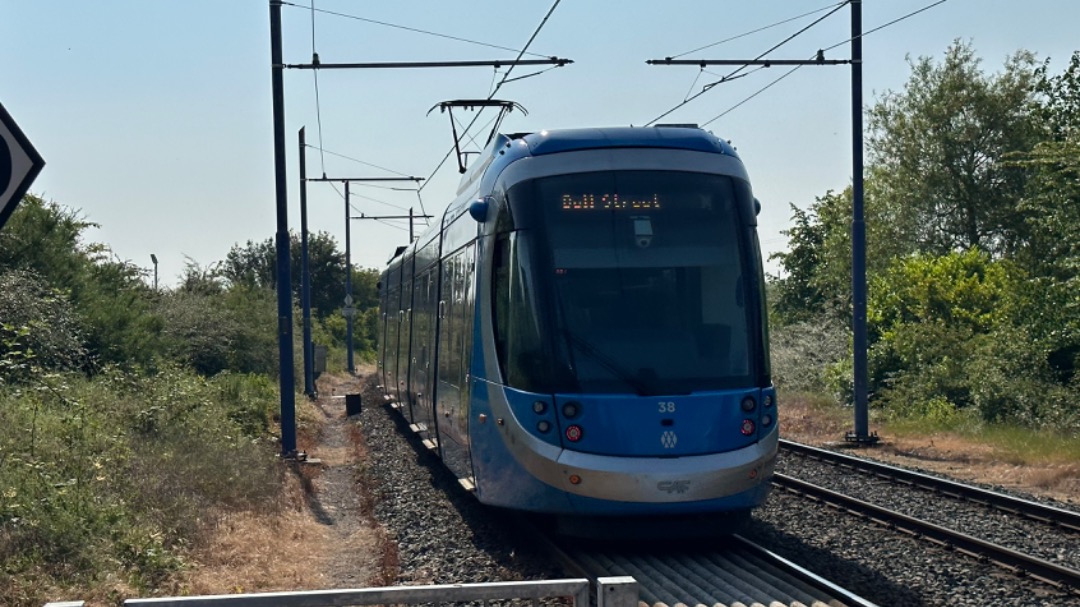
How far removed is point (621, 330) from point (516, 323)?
36.3 inches

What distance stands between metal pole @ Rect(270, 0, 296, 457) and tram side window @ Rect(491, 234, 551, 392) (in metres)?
7.95

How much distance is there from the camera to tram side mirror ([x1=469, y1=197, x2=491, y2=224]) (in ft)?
37.5

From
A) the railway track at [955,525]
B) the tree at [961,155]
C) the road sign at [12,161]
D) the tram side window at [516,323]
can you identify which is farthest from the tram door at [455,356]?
the tree at [961,155]

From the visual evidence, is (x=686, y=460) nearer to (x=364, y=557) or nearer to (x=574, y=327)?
(x=574, y=327)

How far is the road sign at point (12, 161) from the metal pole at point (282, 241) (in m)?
13.4

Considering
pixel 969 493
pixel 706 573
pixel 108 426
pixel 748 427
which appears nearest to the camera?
pixel 706 573

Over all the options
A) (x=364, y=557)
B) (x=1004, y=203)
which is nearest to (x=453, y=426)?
(x=364, y=557)

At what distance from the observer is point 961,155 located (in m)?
43.8

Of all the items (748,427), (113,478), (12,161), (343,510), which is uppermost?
(12,161)

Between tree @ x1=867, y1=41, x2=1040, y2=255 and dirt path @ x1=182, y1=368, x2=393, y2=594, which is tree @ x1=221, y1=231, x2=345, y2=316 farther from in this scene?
dirt path @ x1=182, y1=368, x2=393, y2=594

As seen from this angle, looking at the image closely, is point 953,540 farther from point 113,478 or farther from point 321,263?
point 321,263

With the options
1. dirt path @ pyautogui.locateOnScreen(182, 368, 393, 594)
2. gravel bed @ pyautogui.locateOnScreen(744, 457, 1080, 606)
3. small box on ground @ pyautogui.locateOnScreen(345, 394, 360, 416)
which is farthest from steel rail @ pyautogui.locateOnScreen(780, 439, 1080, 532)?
small box on ground @ pyautogui.locateOnScreen(345, 394, 360, 416)

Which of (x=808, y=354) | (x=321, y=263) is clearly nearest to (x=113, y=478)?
(x=808, y=354)

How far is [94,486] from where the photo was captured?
11180mm
